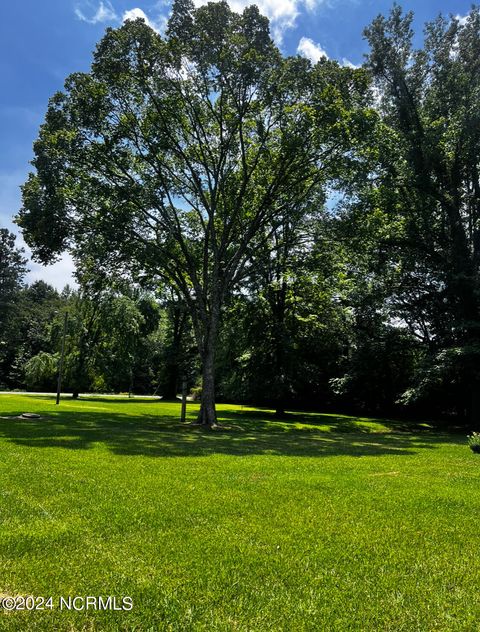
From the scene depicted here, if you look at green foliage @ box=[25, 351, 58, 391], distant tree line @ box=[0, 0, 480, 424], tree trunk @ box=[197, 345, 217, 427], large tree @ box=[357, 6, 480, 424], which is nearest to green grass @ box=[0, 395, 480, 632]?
tree trunk @ box=[197, 345, 217, 427]

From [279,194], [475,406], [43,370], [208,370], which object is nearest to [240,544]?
[208,370]

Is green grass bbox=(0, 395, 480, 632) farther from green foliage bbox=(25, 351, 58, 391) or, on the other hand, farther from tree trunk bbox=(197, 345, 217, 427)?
green foliage bbox=(25, 351, 58, 391)

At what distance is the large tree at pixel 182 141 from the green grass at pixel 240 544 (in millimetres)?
12603

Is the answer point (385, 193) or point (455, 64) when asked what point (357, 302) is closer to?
point (385, 193)

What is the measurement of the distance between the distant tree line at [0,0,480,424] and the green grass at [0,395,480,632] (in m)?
12.6

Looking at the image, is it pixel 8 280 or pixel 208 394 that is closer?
pixel 208 394

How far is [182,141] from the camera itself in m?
21.3

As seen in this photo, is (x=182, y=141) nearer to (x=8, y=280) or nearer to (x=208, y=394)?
(x=208, y=394)

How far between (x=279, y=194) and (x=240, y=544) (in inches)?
731

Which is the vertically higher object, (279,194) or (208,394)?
(279,194)

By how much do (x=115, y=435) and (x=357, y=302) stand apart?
19.9 m

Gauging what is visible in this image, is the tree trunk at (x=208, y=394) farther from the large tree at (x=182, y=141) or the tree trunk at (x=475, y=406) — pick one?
the tree trunk at (x=475, y=406)

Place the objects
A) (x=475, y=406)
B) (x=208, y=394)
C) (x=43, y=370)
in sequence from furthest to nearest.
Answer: (x=43, y=370) < (x=475, y=406) < (x=208, y=394)

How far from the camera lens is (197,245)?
25.0m
